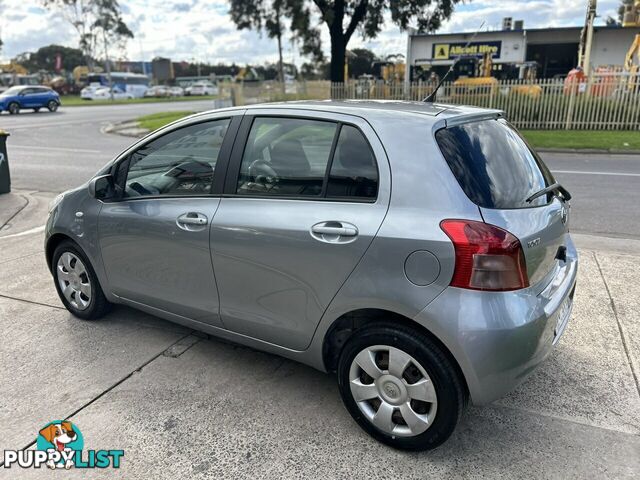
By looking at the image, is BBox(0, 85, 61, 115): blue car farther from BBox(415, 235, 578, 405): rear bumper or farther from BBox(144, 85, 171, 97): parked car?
BBox(415, 235, 578, 405): rear bumper

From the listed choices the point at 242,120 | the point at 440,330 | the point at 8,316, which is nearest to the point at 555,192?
the point at 440,330

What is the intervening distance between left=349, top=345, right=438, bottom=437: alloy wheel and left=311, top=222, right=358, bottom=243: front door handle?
0.55m

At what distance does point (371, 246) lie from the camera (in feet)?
7.92

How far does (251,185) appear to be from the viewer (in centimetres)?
295

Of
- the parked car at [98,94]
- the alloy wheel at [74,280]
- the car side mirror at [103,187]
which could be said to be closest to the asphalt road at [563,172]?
the car side mirror at [103,187]

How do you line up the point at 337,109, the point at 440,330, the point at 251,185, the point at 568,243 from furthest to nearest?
the point at 568,243 → the point at 251,185 → the point at 337,109 → the point at 440,330

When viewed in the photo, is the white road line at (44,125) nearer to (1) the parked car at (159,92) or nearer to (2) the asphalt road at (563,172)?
(2) the asphalt road at (563,172)

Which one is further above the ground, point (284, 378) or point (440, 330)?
point (440, 330)

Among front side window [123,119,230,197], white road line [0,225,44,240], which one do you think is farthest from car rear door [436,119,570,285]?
white road line [0,225,44,240]

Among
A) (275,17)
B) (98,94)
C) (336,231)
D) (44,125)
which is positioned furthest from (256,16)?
(98,94)

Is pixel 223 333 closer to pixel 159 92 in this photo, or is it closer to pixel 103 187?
pixel 103 187

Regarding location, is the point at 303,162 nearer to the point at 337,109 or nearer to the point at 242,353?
the point at 337,109

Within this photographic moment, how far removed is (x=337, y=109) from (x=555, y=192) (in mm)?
1341

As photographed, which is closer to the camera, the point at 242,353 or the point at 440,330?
the point at 440,330
